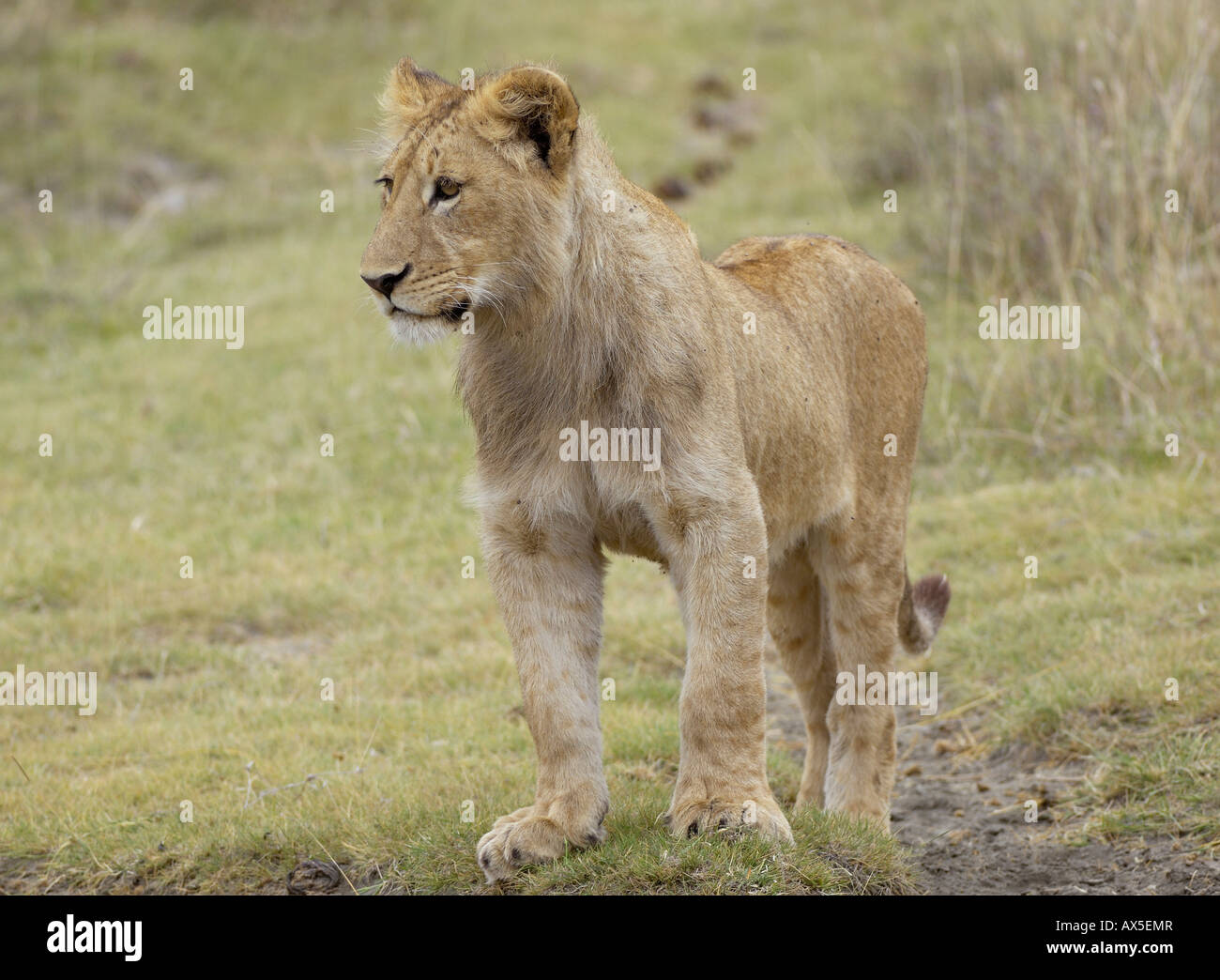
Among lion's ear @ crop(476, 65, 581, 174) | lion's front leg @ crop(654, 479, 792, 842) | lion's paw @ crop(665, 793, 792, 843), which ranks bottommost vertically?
lion's paw @ crop(665, 793, 792, 843)

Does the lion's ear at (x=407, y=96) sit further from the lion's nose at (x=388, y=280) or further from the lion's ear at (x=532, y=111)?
the lion's nose at (x=388, y=280)

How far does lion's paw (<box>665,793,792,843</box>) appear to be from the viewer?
420 cm

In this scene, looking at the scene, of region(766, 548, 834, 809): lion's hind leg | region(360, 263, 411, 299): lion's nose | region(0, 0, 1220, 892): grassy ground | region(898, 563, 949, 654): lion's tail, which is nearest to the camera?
region(360, 263, 411, 299): lion's nose

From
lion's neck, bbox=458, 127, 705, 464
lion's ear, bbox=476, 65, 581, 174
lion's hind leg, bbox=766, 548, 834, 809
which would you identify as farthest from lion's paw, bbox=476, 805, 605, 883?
lion's ear, bbox=476, 65, 581, 174

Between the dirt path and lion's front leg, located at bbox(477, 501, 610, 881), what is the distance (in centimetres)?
118

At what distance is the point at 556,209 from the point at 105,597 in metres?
A: 4.42

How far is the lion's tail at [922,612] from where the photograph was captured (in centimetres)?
576

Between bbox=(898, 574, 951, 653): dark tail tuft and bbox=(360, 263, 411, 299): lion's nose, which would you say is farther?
bbox=(898, 574, 951, 653): dark tail tuft

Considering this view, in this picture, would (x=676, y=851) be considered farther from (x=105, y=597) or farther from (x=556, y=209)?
(x=105, y=597)

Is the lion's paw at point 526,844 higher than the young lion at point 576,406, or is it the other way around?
the young lion at point 576,406

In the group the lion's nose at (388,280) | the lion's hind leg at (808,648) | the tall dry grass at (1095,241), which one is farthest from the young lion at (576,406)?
the tall dry grass at (1095,241)

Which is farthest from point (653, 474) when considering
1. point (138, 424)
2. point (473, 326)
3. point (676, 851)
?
point (138, 424)

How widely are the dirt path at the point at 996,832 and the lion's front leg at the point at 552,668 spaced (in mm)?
1178

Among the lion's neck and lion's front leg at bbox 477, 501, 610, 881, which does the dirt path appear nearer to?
lion's front leg at bbox 477, 501, 610, 881
